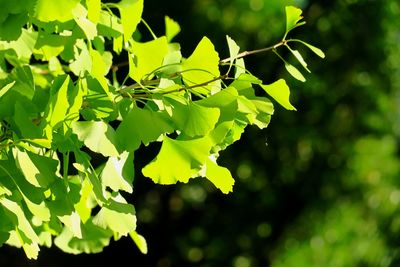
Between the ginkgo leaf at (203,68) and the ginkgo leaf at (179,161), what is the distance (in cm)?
10

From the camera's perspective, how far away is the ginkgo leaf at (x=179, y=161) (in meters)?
0.92

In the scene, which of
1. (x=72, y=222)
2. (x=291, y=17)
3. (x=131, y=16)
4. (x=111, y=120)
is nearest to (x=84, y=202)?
(x=72, y=222)

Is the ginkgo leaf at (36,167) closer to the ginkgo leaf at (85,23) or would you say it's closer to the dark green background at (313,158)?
the ginkgo leaf at (85,23)

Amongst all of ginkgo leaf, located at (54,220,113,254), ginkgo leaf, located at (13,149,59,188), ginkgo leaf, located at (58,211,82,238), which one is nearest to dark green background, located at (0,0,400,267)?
ginkgo leaf, located at (54,220,113,254)

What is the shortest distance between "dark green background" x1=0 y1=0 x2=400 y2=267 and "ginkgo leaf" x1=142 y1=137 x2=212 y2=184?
241 cm

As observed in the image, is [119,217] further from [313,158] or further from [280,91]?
[313,158]

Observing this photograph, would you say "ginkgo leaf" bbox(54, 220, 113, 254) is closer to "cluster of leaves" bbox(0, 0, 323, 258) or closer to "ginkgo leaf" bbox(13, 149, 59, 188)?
"cluster of leaves" bbox(0, 0, 323, 258)

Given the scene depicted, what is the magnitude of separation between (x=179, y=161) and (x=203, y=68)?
0.15m

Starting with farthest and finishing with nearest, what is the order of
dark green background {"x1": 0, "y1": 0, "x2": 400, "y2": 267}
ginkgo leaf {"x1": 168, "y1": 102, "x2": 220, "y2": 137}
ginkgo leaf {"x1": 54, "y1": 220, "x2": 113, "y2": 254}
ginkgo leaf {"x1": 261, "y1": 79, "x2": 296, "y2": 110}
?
dark green background {"x1": 0, "y1": 0, "x2": 400, "y2": 267} < ginkgo leaf {"x1": 54, "y1": 220, "x2": 113, "y2": 254} < ginkgo leaf {"x1": 261, "y1": 79, "x2": 296, "y2": 110} < ginkgo leaf {"x1": 168, "y1": 102, "x2": 220, "y2": 137}

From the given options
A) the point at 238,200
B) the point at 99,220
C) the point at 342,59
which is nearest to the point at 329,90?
the point at 342,59

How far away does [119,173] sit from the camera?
0.97m

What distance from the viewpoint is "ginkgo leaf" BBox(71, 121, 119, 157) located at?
90 cm

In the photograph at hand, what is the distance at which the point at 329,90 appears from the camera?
3.42 metres

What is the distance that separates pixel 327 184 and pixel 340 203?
0.38ft
